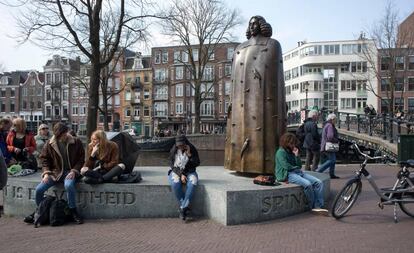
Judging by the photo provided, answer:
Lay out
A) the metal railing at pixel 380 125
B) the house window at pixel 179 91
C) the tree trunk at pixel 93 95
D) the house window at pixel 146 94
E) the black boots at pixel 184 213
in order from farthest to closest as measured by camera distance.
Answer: the house window at pixel 146 94, the house window at pixel 179 91, the metal railing at pixel 380 125, the tree trunk at pixel 93 95, the black boots at pixel 184 213

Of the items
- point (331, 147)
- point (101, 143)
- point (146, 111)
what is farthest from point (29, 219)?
point (146, 111)

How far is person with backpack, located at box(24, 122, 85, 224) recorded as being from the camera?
7000 millimetres

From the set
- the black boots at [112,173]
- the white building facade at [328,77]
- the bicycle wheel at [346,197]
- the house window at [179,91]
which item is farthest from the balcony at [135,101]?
the bicycle wheel at [346,197]

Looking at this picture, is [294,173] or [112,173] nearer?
[112,173]

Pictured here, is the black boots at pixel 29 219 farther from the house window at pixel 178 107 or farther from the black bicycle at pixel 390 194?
the house window at pixel 178 107

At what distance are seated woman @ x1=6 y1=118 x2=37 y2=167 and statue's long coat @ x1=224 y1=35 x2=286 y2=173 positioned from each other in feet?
13.0

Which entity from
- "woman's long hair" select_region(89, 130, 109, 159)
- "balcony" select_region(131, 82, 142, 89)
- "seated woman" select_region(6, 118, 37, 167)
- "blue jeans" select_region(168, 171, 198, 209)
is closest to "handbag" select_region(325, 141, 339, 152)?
"blue jeans" select_region(168, 171, 198, 209)

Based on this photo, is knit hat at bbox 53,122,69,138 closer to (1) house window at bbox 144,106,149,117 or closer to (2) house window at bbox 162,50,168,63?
(2) house window at bbox 162,50,168,63

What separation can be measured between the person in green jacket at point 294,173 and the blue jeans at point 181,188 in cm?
149

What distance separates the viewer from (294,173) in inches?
295

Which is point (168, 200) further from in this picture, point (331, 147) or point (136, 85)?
point (136, 85)

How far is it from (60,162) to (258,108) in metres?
3.51

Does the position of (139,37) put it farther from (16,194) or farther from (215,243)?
(215,243)

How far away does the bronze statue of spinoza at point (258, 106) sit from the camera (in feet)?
26.7
